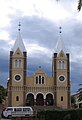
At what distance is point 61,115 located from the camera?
43.9 metres

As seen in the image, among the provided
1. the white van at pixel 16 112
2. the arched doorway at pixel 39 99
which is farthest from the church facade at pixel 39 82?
the white van at pixel 16 112

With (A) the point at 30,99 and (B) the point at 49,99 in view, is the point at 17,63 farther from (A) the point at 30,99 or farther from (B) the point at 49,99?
(B) the point at 49,99

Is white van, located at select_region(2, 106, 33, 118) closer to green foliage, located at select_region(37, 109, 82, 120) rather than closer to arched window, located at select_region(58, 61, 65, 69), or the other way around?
green foliage, located at select_region(37, 109, 82, 120)

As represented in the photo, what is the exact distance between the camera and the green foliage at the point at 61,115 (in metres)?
42.2

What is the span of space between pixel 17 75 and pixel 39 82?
24.1 ft

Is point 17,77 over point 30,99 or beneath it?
over

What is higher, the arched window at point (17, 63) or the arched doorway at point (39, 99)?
the arched window at point (17, 63)

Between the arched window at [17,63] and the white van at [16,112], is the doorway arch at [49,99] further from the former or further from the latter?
the white van at [16,112]

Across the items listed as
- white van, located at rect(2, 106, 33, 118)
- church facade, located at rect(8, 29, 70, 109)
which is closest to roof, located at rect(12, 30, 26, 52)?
church facade, located at rect(8, 29, 70, 109)

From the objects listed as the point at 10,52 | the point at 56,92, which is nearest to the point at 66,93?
the point at 56,92

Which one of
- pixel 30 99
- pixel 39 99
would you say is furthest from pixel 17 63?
pixel 39 99

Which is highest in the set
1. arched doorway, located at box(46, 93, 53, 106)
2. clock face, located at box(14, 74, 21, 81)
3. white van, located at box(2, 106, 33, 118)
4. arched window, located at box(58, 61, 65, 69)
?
arched window, located at box(58, 61, 65, 69)

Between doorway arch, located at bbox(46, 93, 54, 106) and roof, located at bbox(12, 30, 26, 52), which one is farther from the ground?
roof, located at bbox(12, 30, 26, 52)

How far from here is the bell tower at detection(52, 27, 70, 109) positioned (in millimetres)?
103250
